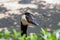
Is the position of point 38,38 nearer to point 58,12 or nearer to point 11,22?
point 11,22

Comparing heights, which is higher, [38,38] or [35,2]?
[38,38]

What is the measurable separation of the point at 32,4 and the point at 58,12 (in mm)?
1210

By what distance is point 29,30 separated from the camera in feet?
19.0

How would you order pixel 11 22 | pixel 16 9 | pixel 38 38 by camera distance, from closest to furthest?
1. pixel 38 38
2. pixel 11 22
3. pixel 16 9

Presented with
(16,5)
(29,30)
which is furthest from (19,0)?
(29,30)

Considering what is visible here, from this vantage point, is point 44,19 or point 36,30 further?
point 44,19

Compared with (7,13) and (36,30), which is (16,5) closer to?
(7,13)

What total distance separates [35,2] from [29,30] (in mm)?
2363

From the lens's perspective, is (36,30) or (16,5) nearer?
(36,30)

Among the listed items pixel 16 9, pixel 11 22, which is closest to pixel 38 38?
pixel 11 22

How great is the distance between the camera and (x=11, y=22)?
6.25 meters

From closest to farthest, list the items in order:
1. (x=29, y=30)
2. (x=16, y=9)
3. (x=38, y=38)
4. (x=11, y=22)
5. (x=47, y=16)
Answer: (x=38, y=38) < (x=29, y=30) < (x=11, y=22) < (x=47, y=16) < (x=16, y=9)

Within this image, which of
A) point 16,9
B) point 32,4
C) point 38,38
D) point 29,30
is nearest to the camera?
point 38,38

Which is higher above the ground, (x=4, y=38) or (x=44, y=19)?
(x=4, y=38)
